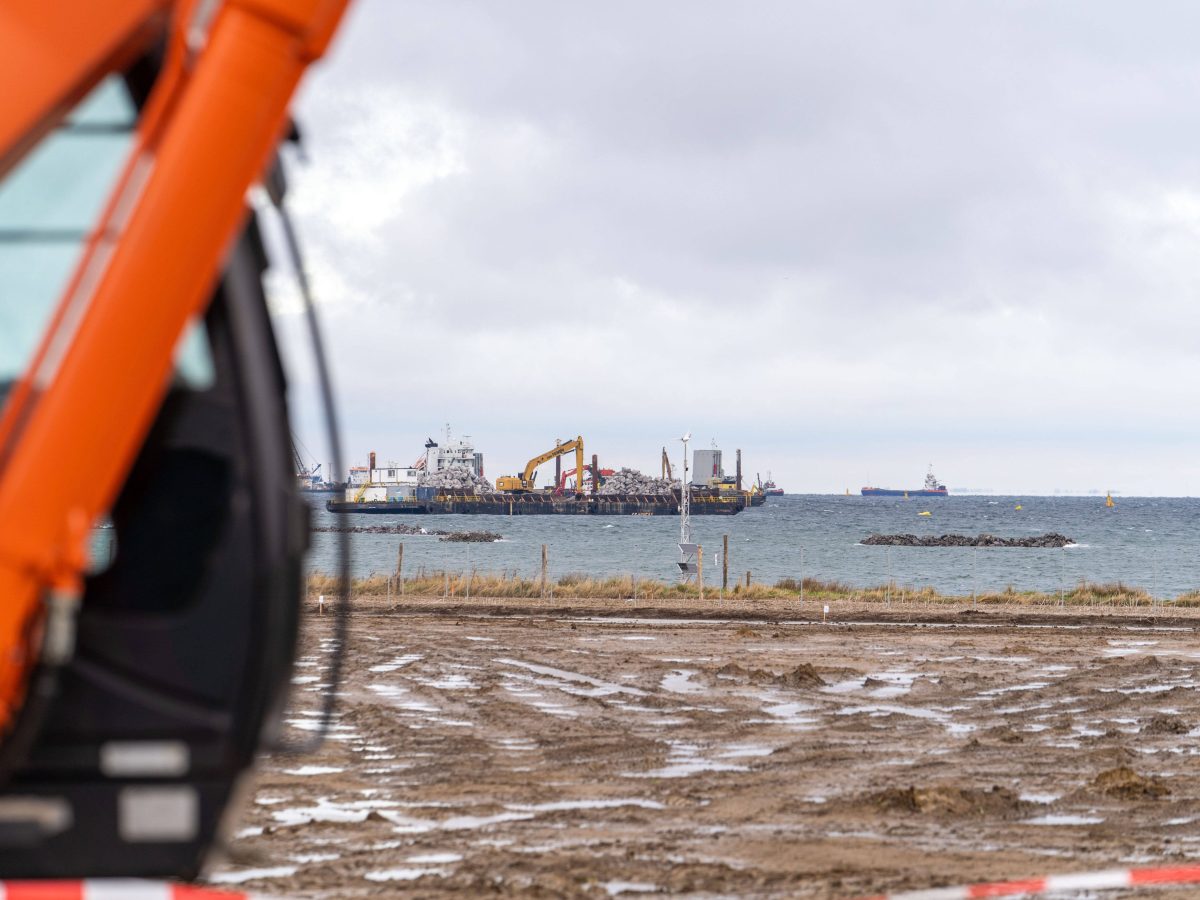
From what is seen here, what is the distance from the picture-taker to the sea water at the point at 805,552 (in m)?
64.0

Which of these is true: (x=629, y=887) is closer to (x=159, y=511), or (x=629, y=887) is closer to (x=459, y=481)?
(x=159, y=511)

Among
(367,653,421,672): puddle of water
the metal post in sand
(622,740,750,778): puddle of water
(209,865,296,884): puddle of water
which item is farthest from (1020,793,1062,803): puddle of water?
the metal post in sand

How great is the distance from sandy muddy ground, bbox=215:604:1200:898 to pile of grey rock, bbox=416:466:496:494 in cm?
12289

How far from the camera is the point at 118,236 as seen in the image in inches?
118

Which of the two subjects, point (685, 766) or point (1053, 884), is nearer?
point (1053, 884)

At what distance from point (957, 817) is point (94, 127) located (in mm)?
8697

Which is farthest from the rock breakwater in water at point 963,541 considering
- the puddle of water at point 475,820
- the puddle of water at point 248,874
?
the puddle of water at point 248,874

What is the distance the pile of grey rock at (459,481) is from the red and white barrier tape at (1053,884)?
453 feet

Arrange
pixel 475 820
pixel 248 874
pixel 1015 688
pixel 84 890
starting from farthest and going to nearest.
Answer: pixel 1015 688, pixel 475 820, pixel 248 874, pixel 84 890

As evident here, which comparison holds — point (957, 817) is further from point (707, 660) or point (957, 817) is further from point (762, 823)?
point (707, 660)

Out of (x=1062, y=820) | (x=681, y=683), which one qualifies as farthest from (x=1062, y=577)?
(x=1062, y=820)

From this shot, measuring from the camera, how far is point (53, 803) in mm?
3264

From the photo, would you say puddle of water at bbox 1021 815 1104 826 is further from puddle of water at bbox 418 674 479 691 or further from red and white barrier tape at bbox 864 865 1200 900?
puddle of water at bbox 418 674 479 691

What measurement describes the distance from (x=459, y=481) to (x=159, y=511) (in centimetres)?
14289
